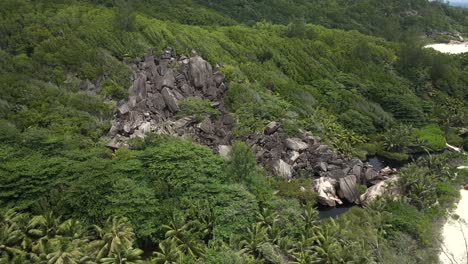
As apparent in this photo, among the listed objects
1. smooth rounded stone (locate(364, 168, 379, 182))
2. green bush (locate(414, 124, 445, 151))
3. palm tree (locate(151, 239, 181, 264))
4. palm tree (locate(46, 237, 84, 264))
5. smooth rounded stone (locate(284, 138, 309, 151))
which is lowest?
green bush (locate(414, 124, 445, 151))

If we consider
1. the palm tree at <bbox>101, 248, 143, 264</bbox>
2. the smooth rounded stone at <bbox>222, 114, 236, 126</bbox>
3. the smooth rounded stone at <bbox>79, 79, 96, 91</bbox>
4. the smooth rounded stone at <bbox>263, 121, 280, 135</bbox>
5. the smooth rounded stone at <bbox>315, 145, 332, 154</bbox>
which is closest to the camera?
the palm tree at <bbox>101, 248, 143, 264</bbox>

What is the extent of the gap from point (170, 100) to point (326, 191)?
27691mm

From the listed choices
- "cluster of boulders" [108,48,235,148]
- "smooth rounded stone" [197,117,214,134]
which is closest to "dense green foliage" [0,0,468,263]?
"cluster of boulders" [108,48,235,148]

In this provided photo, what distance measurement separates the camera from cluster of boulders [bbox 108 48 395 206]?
5034 centimetres

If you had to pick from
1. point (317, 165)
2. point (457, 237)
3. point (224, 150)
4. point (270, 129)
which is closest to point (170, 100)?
point (224, 150)

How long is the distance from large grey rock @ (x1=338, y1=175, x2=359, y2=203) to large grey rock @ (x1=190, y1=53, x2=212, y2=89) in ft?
95.6

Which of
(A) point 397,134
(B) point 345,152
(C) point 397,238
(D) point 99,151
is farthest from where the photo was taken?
(A) point 397,134

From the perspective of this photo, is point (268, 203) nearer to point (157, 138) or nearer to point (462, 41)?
point (157, 138)

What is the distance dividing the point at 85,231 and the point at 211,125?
27.1 metres

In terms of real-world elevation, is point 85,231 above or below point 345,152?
above

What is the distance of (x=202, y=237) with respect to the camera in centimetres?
3547

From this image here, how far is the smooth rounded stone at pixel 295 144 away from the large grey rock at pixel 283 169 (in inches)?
175

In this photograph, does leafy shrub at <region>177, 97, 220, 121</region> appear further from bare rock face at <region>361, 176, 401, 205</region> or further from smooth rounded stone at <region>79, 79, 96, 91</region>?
bare rock face at <region>361, 176, 401, 205</region>

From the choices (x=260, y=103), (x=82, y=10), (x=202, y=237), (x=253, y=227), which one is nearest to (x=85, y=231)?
(x=202, y=237)
